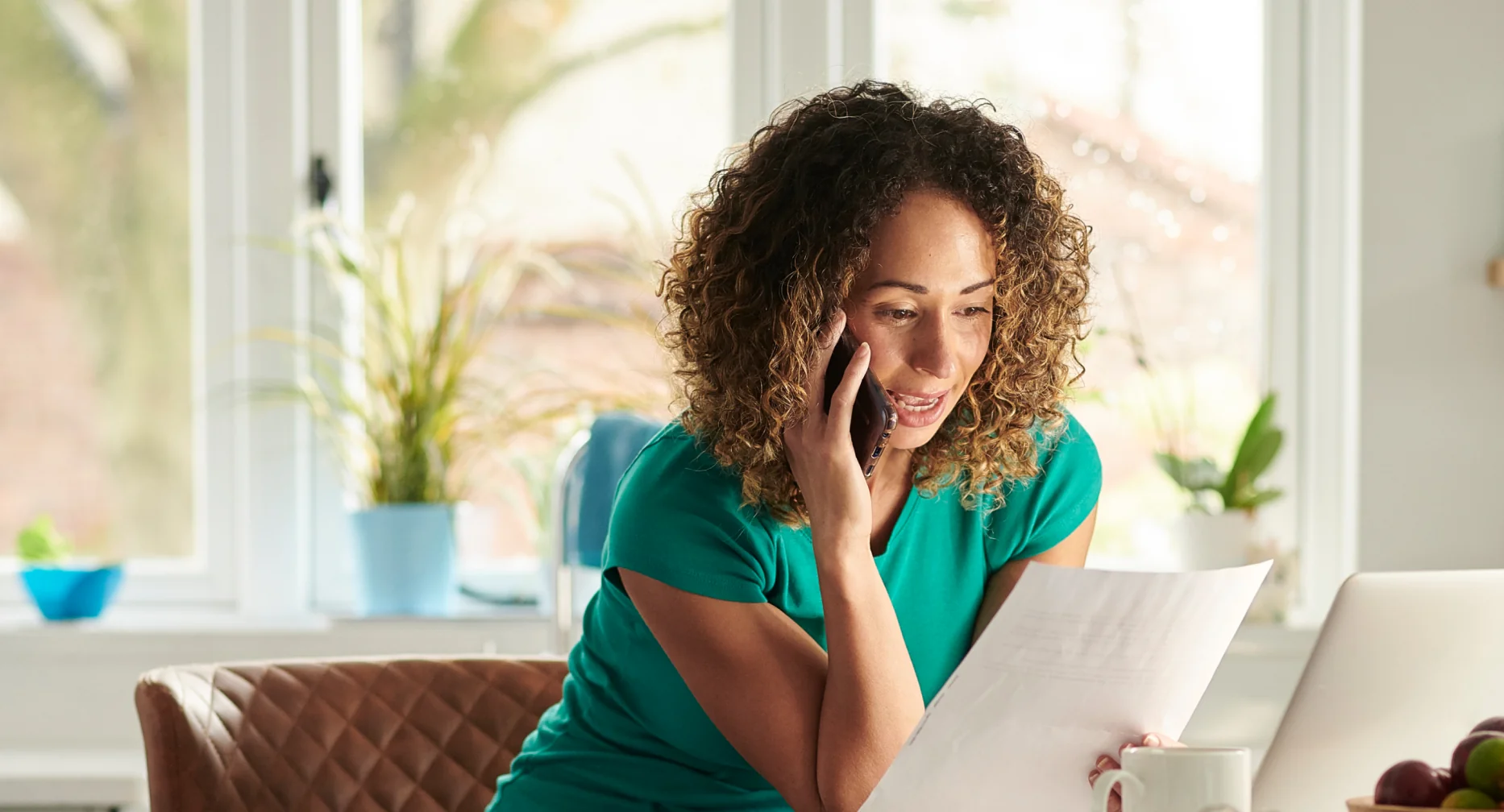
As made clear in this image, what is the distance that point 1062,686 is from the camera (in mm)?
890

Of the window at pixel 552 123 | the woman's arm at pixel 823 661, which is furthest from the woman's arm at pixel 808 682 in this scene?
the window at pixel 552 123

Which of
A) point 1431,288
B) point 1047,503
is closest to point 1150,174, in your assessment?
point 1431,288

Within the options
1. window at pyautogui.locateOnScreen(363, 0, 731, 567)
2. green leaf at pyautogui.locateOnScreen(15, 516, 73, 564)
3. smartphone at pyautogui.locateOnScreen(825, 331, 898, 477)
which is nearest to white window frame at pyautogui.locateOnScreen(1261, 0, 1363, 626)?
window at pyautogui.locateOnScreen(363, 0, 731, 567)

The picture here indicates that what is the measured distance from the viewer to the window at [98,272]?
8.69 ft

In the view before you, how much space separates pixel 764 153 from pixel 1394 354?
1584 millimetres

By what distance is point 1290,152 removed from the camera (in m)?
2.62

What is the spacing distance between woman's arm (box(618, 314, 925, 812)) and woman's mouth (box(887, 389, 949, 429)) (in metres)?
0.06

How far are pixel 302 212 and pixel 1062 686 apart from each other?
6.80 ft

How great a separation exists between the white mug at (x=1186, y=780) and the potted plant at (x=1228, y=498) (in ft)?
5.51

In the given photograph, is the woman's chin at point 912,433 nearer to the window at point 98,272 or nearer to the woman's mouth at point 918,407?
the woman's mouth at point 918,407

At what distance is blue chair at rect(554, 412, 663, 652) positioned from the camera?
73.4 inches

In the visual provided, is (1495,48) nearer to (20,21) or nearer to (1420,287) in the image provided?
(1420,287)

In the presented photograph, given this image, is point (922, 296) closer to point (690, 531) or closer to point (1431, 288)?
point (690, 531)

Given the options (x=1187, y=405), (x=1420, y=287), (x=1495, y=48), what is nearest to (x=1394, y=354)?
(x=1420, y=287)
